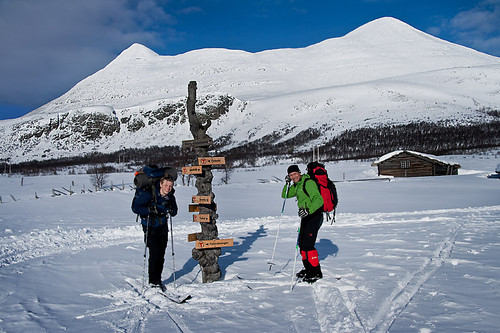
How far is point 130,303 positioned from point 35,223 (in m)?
15.0

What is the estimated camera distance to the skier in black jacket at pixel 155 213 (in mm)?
5879

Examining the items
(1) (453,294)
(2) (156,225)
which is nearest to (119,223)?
(2) (156,225)

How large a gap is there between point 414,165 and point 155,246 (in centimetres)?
4914

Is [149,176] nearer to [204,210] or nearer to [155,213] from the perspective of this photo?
[155,213]

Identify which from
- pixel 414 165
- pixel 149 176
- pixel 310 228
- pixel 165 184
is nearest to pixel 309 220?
pixel 310 228

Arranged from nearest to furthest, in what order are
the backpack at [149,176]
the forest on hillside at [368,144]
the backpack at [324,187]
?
the backpack at [149,176] → the backpack at [324,187] → the forest on hillside at [368,144]

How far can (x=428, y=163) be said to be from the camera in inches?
1916

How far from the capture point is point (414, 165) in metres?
49.0

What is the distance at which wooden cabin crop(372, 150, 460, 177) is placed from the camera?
48.5 metres

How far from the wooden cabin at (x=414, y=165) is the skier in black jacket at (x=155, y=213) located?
47843 mm

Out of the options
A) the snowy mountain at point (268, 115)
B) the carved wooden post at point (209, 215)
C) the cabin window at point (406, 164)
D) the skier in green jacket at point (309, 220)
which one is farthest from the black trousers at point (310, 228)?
the snowy mountain at point (268, 115)

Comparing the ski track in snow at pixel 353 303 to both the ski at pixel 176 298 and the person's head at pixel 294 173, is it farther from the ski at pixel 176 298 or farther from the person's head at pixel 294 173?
the ski at pixel 176 298

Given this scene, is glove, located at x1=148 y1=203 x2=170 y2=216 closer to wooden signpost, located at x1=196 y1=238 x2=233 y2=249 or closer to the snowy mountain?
wooden signpost, located at x1=196 y1=238 x2=233 y2=249

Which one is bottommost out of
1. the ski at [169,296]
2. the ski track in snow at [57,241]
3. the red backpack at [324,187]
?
the ski track in snow at [57,241]
